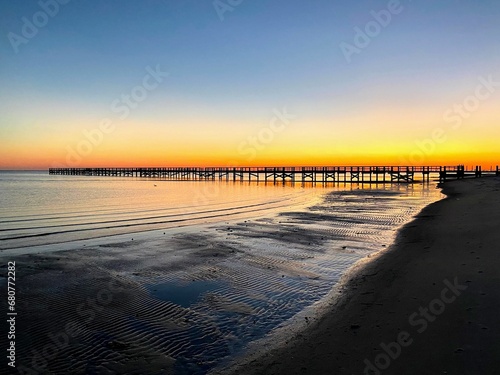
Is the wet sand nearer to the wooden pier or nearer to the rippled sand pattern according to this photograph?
the rippled sand pattern

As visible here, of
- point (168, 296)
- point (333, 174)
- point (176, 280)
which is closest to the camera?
point (168, 296)

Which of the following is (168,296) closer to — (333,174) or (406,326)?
(406,326)

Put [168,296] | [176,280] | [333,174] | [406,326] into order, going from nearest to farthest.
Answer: [406,326] → [168,296] → [176,280] → [333,174]

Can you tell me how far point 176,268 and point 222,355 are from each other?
5.35 m

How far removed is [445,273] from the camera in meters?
8.20

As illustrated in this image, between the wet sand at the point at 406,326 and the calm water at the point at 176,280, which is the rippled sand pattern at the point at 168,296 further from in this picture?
the wet sand at the point at 406,326

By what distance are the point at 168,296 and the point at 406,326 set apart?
4.79m

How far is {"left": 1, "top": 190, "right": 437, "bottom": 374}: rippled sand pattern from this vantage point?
5219 millimetres

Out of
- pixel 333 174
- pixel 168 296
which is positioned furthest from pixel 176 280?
pixel 333 174

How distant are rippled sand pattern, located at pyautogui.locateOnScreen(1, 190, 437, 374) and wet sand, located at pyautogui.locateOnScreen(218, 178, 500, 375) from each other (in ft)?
2.56

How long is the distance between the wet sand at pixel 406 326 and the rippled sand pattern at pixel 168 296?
0.78 metres

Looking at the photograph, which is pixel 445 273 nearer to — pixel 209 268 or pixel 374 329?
pixel 374 329

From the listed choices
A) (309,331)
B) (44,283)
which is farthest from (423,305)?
(44,283)

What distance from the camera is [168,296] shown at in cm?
782
